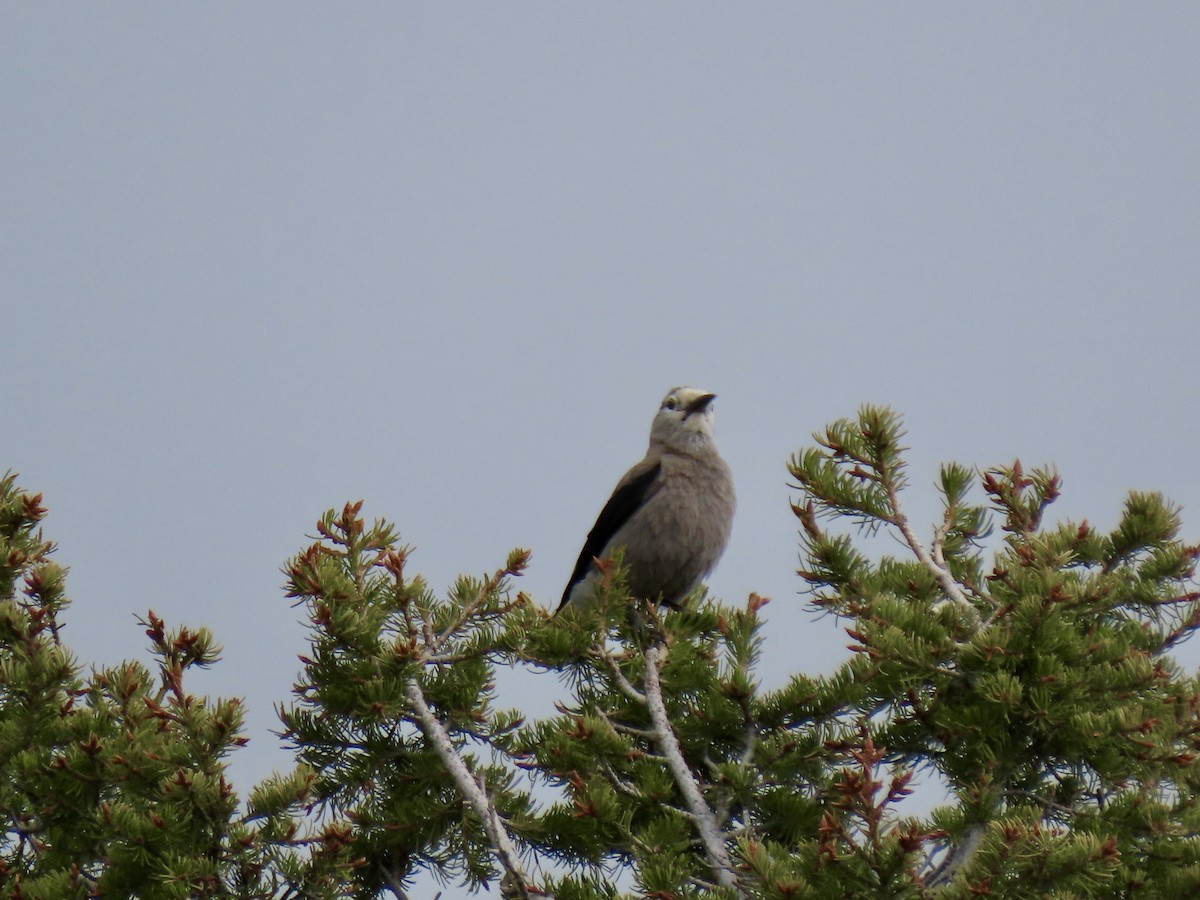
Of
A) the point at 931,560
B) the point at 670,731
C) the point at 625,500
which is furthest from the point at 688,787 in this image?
the point at 625,500

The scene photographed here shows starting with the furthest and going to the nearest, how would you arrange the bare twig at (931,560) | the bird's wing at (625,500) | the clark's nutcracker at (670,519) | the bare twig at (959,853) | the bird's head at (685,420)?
the bird's head at (685,420)
the bird's wing at (625,500)
the clark's nutcracker at (670,519)
the bare twig at (931,560)
the bare twig at (959,853)

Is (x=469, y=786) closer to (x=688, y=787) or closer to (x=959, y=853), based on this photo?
(x=688, y=787)

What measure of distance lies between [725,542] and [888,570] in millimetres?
2898

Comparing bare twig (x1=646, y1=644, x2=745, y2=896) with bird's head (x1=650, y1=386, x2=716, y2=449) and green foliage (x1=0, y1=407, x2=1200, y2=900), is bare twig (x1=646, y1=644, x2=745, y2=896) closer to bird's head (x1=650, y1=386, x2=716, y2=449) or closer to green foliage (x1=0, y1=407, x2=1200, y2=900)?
green foliage (x1=0, y1=407, x2=1200, y2=900)

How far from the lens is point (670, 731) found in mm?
3781

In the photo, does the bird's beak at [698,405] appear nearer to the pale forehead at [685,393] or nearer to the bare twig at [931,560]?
the pale forehead at [685,393]

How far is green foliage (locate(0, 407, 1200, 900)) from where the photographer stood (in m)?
3.28

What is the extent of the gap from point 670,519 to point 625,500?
1.25 feet

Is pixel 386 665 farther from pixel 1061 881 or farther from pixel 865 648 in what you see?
pixel 1061 881

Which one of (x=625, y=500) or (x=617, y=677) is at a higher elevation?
(x=625, y=500)

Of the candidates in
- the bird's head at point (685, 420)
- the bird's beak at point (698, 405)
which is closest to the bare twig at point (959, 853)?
the bird's head at point (685, 420)

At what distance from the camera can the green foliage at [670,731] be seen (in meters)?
3.28

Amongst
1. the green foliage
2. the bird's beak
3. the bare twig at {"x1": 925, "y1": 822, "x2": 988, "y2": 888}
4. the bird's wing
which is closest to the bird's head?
the bird's beak

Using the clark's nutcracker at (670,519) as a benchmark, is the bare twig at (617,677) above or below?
below
